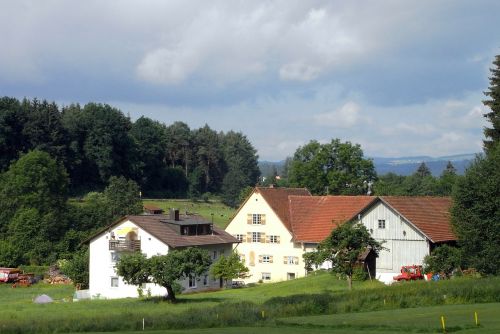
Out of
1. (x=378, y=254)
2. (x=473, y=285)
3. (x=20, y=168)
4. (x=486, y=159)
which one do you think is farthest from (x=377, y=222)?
(x=20, y=168)

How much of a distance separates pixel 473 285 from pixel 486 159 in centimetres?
1797

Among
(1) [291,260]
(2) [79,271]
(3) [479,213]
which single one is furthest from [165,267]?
(1) [291,260]

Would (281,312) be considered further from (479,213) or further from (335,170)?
(335,170)

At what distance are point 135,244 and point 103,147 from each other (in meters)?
65.5

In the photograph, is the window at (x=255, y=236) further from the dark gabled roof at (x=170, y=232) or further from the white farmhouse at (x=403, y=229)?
the white farmhouse at (x=403, y=229)

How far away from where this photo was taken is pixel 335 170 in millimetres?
101312

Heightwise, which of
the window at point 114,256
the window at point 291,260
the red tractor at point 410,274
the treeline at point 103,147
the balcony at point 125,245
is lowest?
the red tractor at point 410,274

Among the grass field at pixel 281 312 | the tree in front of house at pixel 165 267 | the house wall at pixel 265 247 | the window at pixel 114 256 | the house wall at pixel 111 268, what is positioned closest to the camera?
the grass field at pixel 281 312

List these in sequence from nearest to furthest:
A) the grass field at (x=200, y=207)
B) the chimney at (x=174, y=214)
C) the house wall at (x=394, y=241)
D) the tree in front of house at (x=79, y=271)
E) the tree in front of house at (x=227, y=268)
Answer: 1. the house wall at (x=394, y=241)
2. the tree in front of house at (x=227, y=268)
3. the tree in front of house at (x=79, y=271)
4. the chimney at (x=174, y=214)
5. the grass field at (x=200, y=207)

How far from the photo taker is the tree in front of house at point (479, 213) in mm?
55594

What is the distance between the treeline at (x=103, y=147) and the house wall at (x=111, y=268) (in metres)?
49.9

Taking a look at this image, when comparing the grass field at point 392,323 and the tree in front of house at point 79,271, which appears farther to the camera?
the tree in front of house at point 79,271

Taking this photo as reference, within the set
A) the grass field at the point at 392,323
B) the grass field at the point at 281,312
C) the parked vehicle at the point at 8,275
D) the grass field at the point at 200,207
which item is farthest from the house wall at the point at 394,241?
the grass field at the point at 200,207

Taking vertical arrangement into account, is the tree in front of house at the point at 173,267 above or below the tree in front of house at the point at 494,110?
below
